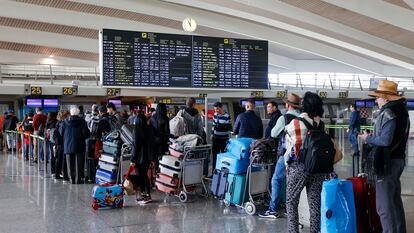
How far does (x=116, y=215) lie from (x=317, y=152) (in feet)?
10.6

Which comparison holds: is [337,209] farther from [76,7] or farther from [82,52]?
[82,52]

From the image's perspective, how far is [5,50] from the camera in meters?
25.1

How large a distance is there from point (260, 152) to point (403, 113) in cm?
241

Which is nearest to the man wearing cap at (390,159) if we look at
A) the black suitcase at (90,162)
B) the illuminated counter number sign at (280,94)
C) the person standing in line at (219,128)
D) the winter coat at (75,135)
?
the person standing in line at (219,128)

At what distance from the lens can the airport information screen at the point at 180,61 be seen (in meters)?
Result: 9.62

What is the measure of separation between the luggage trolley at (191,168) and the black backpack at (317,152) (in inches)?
122

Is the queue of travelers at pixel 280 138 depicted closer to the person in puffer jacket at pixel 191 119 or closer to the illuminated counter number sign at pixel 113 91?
the person in puffer jacket at pixel 191 119

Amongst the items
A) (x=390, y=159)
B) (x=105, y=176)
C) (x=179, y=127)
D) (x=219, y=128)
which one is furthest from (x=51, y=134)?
(x=390, y=159)

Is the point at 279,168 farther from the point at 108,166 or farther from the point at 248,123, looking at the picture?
the point at 108,166

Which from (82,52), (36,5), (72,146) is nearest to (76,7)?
(36,5)

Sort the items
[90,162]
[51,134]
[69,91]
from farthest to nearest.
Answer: [69,91] → [51,134] → [90,162]

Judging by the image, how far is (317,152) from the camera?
4.36m

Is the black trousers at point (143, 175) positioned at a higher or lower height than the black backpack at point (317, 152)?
lower

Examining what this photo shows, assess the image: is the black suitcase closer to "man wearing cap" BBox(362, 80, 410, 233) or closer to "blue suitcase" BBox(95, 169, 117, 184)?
"blue suitcase" BBox(95, 169, 117, 184)
